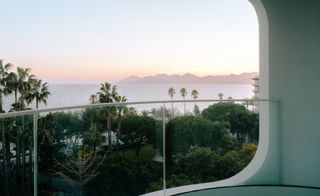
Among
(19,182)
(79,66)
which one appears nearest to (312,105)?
(19,182)

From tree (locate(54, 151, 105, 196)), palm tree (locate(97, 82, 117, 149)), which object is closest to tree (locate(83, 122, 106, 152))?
tree (locate(54, 151, 105, 196))

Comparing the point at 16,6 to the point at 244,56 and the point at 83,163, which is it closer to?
the point at 244,56

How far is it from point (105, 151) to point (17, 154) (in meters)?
1.44

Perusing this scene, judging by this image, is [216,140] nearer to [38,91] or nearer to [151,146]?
[151,146]

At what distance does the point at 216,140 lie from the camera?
4.40 metres

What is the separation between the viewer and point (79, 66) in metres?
30.9

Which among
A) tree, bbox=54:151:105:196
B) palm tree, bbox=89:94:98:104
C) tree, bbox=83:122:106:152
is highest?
palm tree, bbox=89:94:98:104

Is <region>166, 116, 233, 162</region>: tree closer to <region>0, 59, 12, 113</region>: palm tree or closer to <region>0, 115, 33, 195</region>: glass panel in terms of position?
<region>0, 115, 33, 195</region>: glass panel

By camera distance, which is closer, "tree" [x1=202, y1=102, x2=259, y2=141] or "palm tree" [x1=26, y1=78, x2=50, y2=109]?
"tree" [x1=202, y1=102, x2=259, y2=141]

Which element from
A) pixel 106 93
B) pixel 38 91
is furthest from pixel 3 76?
pixel 106 93

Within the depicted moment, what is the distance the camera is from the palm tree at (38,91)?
81.5 ft

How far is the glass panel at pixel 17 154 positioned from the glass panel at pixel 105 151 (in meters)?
0.42

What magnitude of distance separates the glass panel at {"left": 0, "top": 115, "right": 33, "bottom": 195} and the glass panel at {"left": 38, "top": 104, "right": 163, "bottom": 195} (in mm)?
417

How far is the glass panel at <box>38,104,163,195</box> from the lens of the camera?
13.0 feet
